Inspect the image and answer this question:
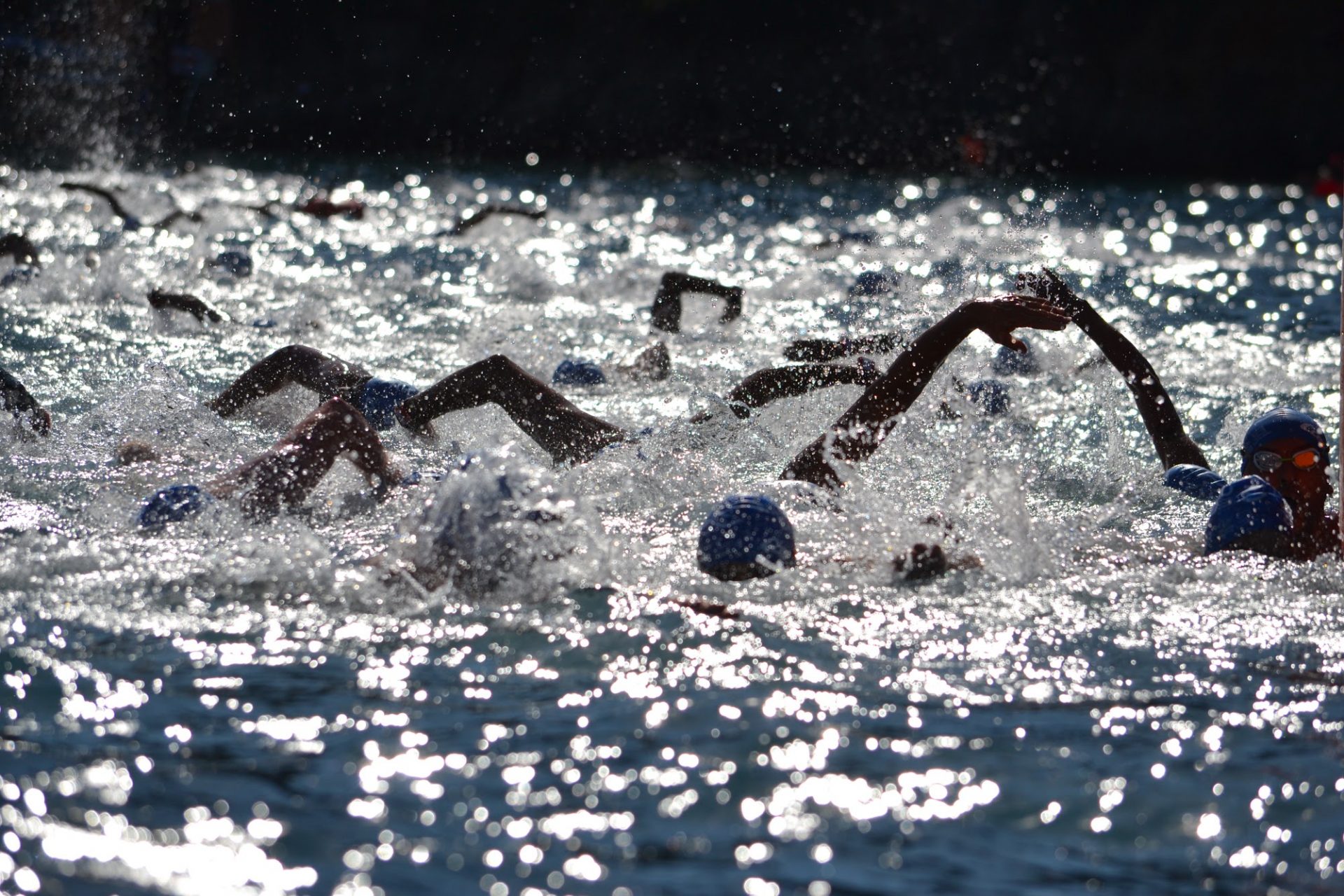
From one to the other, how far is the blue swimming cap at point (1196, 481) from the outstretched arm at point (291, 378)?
300 cm

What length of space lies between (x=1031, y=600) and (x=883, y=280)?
8439 millimetres

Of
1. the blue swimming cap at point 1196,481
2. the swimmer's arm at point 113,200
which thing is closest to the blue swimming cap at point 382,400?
the blue swimming cap at point 1196,481

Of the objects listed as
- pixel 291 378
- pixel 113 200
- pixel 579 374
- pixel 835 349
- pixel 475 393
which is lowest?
pixel 475 393

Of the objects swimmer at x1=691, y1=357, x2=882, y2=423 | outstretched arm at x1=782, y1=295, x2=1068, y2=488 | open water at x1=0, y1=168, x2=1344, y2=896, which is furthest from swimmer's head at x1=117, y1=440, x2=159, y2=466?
outstretched arm at x1=782, y1=295, x2=1068, y2=488

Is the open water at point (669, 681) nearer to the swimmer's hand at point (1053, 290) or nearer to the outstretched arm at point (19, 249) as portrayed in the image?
the swimmer's hand at point (1053, 290)

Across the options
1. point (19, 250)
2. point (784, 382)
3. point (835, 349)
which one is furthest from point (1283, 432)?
point (19, 250)

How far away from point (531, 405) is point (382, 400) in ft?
2.74

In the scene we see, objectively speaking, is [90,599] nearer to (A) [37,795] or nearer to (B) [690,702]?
(A) [37,795]

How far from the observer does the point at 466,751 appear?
3000 mm

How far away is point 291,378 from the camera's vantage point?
604 cm

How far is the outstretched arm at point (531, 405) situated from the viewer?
17.9ft

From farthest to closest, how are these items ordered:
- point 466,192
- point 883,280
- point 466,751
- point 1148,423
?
point 466,192 < point 883,280 < point 1148,423 < point 466,751

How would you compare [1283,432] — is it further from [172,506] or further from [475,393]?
[172,506]

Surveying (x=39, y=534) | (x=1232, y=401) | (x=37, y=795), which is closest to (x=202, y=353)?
(x=39, y=534)
